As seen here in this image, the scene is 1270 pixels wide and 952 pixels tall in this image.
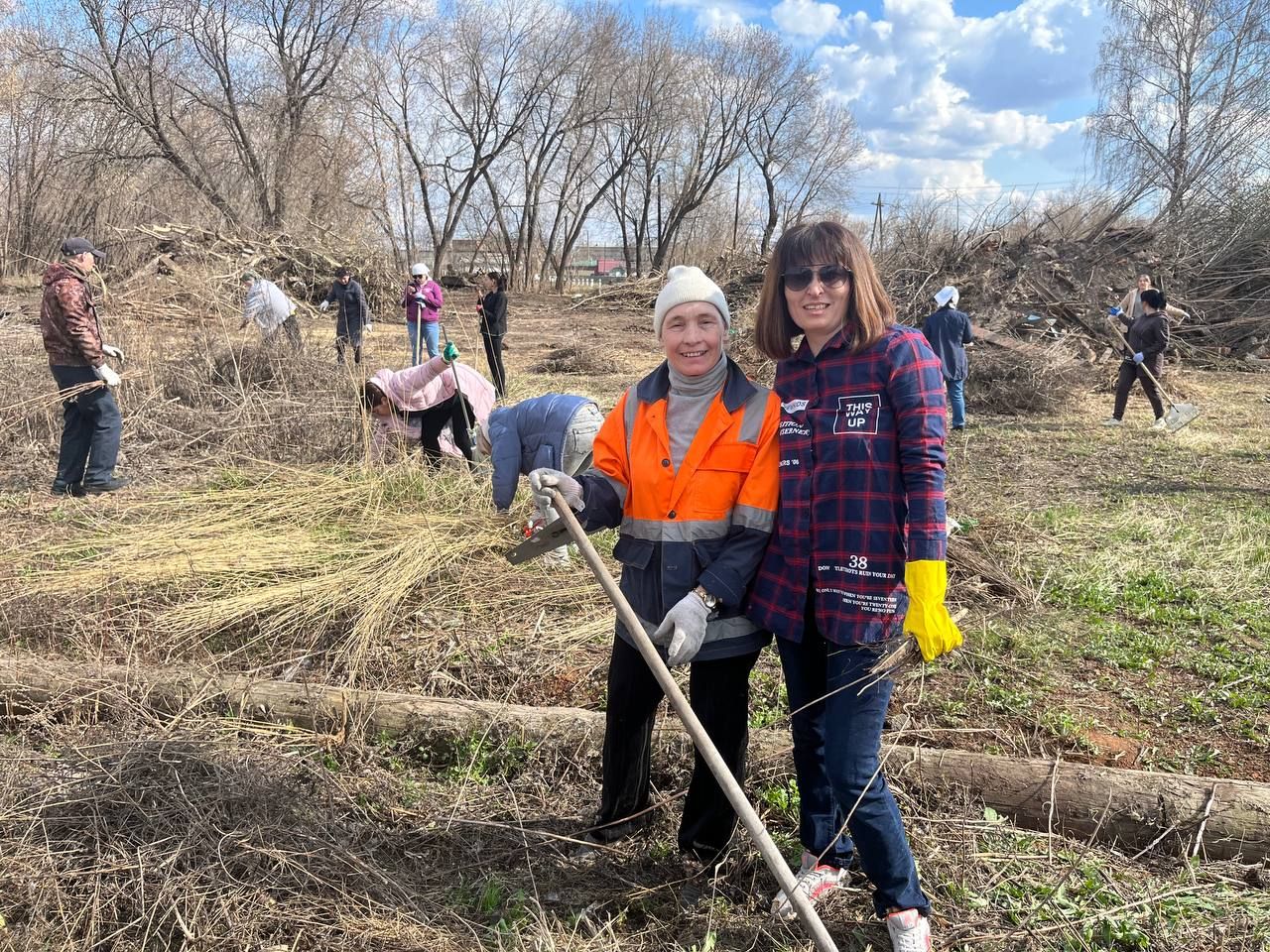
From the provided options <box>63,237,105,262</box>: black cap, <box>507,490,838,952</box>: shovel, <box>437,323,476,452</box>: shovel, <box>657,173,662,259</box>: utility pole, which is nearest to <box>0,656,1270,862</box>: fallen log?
<box>507,490,838,952</box>: shovel

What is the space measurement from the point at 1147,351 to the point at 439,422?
7.71m

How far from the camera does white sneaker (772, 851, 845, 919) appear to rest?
6.89 ft

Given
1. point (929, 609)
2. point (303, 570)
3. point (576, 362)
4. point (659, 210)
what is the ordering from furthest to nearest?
point (659, 210) < point (576, 362) < point (303, 570) < point (929, 609)

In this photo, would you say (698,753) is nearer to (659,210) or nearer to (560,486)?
(560,486)

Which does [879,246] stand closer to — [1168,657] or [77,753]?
[1168,657]

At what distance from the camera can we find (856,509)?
180 centimetres

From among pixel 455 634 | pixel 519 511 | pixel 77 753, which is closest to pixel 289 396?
pixel 519 511

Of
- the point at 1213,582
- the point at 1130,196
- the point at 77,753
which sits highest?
the point at 1130,196

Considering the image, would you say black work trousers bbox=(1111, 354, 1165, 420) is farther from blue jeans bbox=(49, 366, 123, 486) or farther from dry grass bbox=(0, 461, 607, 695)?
blue jeans bbox=(49, 366, 123, 486)

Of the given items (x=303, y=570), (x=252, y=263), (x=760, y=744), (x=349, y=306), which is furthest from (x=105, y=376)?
(x=252, y=263)

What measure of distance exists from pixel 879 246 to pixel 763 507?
50.6 ft

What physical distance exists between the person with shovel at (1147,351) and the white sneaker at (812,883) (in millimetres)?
8348

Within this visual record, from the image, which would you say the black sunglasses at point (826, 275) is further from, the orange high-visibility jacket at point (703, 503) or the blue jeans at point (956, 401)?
the blue jeans at point (956, 401)

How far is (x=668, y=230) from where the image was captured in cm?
3394
